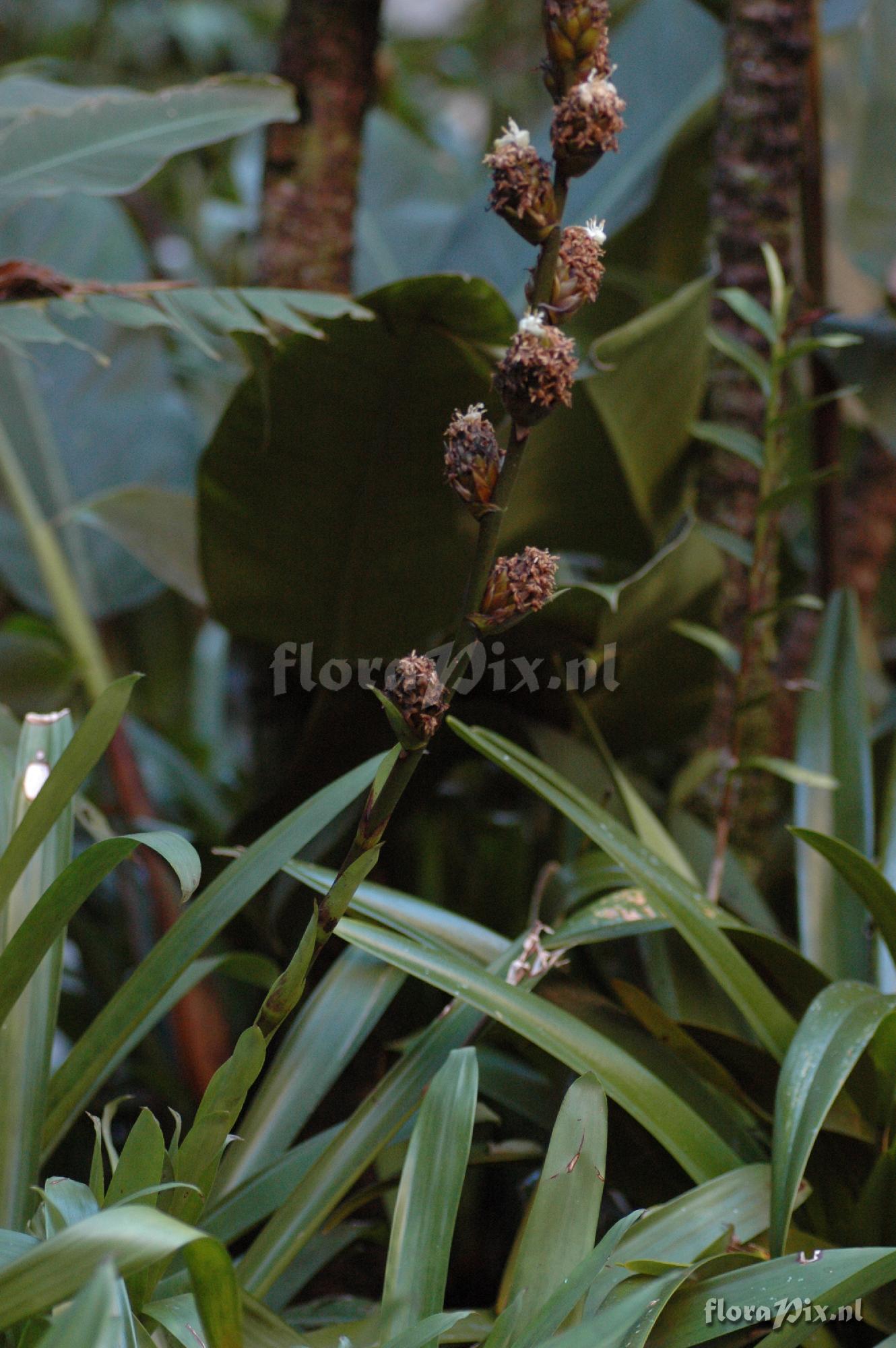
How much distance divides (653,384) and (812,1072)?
1.45 ft

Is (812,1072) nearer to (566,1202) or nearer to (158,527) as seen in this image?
(566,1202)

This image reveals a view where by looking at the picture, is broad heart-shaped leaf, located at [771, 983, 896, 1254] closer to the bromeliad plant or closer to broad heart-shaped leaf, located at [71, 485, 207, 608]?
the bromeliad plant

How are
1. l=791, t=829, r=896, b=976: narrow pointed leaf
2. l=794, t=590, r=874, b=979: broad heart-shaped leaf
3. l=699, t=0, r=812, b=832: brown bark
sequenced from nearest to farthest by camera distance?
l=791, t=829, r=896, b=976: narrow pointed leaf
l=794, t=590, r=874, b=979: broad heart-shaped leaf
l=699, t=0, r=812, b=832: brown bark

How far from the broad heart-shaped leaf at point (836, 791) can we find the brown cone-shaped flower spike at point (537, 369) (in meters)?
0.36

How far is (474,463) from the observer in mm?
309

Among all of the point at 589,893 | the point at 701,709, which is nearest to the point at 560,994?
the point at 589,893

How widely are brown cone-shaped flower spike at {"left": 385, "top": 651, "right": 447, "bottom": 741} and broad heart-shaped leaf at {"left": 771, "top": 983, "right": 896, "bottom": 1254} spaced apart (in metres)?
0.24

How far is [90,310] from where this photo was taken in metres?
0.62

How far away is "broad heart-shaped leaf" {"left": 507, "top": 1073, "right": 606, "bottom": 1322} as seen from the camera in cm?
39

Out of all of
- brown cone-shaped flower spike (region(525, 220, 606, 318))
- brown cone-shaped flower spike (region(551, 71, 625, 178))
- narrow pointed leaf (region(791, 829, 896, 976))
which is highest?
brown cone-shaped flower spike (region(551, 71, 625, 178))

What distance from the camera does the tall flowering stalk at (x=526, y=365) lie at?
0.98 feet

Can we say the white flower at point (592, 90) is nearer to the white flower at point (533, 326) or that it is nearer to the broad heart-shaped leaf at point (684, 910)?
the white flower at point (533, 326)

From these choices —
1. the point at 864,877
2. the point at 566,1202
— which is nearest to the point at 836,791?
the point at 864,877

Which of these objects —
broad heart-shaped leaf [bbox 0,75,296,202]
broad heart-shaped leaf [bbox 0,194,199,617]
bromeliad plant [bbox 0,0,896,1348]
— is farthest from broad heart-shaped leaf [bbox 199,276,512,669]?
broad heart-shaped leaf [bbox 0,194,199,617]
